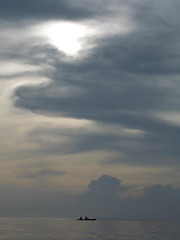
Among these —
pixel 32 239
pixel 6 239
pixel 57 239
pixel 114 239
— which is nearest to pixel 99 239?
pixel 114 239

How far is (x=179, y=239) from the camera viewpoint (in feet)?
522

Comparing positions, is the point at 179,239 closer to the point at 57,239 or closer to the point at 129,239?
the point at 129,239

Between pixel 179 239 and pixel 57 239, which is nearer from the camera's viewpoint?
pixel 57 239

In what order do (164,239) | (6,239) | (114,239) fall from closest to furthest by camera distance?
(6,239)
(114,239)
(164,239)

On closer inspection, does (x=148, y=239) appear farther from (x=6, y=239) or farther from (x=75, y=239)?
(x=6, y=239)

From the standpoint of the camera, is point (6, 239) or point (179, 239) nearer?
point (6, 239)

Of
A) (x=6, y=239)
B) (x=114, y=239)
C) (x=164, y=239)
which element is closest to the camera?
(x=6, y=239)

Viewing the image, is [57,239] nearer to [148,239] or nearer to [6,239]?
[6,239]

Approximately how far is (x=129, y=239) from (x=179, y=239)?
991 inches

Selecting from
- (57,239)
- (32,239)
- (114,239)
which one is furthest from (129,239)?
(32,239)

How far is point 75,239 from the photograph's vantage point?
5748 inches

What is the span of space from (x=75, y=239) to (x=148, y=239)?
29645 millimetres

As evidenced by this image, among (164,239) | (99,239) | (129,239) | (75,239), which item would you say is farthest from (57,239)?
(164,239)

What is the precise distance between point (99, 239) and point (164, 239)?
99.9 feet
